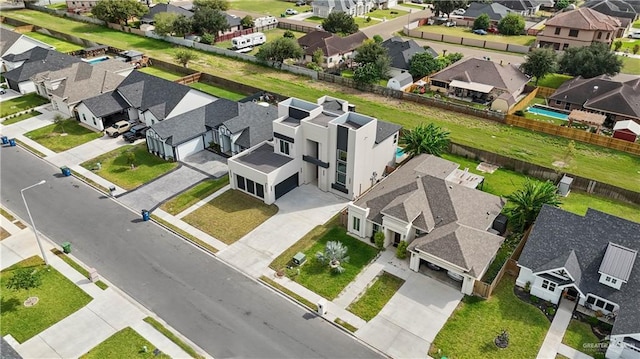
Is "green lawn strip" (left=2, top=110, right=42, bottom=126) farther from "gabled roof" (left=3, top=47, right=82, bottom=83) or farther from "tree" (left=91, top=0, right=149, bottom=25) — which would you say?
"tree" (left=91, top=0, right=149, bottom=25)

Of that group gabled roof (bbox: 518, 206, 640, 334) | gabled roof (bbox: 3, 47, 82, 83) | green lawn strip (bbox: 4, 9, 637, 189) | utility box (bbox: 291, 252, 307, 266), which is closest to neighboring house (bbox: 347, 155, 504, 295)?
gabled roof (bbox: 518, 206, 640, 334)

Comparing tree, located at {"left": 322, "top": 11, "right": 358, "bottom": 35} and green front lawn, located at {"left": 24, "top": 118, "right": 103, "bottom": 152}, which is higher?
tree, located at {"left": 322, "top": 11, "right": 358, "bottom": 35}

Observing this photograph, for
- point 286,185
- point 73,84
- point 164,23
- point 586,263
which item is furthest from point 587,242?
point 164,23

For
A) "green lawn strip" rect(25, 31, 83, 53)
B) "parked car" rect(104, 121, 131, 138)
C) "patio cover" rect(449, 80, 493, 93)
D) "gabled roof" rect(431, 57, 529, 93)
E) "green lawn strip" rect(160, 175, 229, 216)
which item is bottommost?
"green lawn strip" rect(160, 175, 229, 216)

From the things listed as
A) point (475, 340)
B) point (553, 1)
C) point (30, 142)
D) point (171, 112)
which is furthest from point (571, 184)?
point (553, 1)

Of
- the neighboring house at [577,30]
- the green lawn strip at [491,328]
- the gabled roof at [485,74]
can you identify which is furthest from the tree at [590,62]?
the green lawn strip at [491,328]

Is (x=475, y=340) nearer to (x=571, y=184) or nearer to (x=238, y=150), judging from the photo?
(x=571, y=184)
